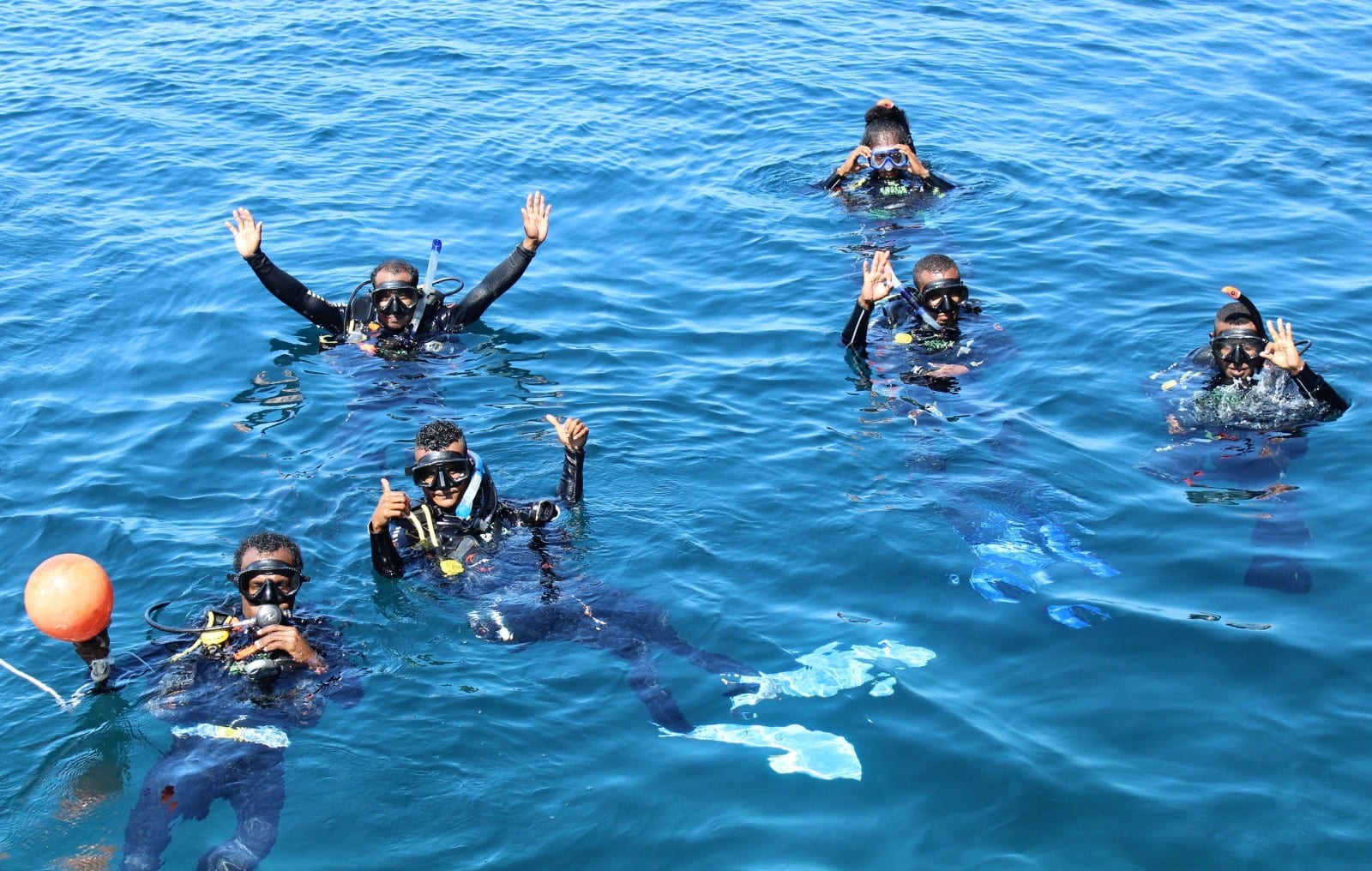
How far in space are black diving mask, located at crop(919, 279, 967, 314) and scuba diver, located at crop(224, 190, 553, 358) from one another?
3.07m

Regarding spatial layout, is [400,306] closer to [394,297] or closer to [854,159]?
[394,297]

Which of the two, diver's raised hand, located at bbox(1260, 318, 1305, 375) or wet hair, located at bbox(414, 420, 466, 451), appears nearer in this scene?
wet hair, located at bbox(414, 420, 466, 451)

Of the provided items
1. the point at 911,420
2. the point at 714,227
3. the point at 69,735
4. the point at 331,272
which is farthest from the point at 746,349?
the point at 69,735

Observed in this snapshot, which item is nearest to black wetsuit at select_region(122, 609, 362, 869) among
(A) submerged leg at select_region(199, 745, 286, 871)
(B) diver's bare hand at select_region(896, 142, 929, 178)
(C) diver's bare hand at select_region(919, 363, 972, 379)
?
(A) submerged leg at select_region(199, 745, 286, 871)

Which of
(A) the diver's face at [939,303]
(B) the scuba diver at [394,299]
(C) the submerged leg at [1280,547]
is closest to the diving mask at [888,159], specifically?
(A) the diver's face at [939,303]

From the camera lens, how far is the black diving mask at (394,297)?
1019cm

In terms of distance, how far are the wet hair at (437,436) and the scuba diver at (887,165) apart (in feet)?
23.5

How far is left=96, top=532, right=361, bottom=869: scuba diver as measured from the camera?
19.5 feet

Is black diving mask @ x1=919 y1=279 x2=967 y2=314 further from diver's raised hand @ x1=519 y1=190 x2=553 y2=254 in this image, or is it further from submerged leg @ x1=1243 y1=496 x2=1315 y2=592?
diver's raised hand @ x1=519 y1=190 x2=553 y2=254

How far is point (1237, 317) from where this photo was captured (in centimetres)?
884

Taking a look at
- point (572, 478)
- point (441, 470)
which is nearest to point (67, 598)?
point (441, 470)

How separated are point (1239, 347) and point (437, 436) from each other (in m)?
5.36

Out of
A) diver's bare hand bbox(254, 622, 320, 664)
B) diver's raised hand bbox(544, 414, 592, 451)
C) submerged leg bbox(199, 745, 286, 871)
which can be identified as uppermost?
diver's raised hand bbox(544, 414, 592, 451)

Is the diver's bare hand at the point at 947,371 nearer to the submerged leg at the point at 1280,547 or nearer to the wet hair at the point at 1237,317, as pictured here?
the wet hair at the point at 1237,317
